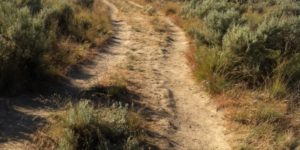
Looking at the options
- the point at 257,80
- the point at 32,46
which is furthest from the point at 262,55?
the point at 32,46

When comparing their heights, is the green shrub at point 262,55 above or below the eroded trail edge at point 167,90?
above

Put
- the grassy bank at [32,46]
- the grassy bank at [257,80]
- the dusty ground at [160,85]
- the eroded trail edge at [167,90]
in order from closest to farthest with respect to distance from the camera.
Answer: the dusty ground at [160,85] < the eroded trail edge at [167,90] < the grassy bank at [257,80] < the grassy bank at [32,46]

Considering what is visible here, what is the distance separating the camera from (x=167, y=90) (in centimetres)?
841

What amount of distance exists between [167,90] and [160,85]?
0.30m

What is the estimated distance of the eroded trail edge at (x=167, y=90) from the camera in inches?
256

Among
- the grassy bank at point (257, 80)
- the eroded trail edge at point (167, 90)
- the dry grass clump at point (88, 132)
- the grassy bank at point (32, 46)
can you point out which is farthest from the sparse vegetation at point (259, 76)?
the grassy bank at point (32, 46)

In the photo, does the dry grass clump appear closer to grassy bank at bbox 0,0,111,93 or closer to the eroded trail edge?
the eroded trail edge

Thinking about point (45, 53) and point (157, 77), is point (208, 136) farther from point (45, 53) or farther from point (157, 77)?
point (45, 53)

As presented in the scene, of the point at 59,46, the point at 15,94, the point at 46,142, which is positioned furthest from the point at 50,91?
the point at 59,46

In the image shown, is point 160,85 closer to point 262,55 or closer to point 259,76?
point 259,76

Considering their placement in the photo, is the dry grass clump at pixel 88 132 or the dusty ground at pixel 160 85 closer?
the dry grass clump at pixel 88 132

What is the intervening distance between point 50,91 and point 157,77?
2.88 m

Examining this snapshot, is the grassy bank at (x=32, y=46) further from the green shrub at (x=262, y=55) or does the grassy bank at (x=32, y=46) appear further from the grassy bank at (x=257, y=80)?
the green shrub at (x=262, y=55)

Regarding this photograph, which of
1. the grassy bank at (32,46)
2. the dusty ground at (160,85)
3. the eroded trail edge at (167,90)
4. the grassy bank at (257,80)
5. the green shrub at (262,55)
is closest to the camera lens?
the dusty ground at (160,85)
